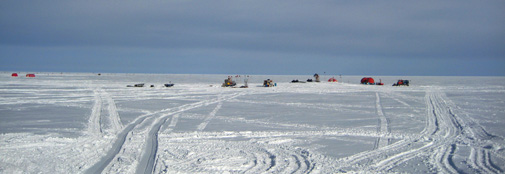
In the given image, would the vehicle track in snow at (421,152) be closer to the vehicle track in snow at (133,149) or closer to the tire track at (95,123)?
the vehicle track in snow at (133,149)

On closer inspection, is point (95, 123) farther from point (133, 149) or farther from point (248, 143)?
point (248, 143)

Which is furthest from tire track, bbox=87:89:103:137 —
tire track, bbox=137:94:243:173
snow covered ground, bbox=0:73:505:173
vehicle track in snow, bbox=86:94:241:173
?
tire track, bbox=137:94:243:173

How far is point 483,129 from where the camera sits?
11469 mm

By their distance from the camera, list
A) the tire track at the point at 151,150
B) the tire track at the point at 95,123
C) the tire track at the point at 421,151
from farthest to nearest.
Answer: the tire track at the point at 95,123 → the tire track at the point at 421,151 → the tire track at the point at 151,150

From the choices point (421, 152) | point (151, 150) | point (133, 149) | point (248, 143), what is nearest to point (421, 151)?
point (421, 152)

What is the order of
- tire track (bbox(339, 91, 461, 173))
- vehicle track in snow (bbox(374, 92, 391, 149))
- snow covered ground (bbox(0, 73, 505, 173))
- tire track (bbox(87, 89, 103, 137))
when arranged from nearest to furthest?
snow covered ground (bbox(0, 73, 505, 173)) < tire track (bbox(339, 91, 461, 173)) < vehicle track in snow (bbox(374, 92, 391, 149)) < tire track (bbox(87, 89, 103, 137))

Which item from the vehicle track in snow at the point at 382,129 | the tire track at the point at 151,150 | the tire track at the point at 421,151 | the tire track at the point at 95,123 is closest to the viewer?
the tire track at the point at 151,150

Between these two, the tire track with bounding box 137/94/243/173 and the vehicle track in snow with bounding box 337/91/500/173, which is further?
the vehicle track in snow with bounding box 337/91/500/173

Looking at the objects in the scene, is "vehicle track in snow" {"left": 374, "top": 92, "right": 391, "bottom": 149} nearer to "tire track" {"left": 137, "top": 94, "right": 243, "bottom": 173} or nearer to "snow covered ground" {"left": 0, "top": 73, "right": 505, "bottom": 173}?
"snow covered ground" {"left": 0, "top": 73, "right": 505, "bottom": 173}

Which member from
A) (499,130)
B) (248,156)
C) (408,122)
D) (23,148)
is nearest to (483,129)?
(499,130)

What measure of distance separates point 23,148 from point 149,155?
3121mm

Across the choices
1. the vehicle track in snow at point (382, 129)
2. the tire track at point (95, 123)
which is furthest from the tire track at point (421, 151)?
the tire track at point (95, 123)

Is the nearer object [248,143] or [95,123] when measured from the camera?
[248,143]

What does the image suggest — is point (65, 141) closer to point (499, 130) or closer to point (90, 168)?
point (90, 168)
